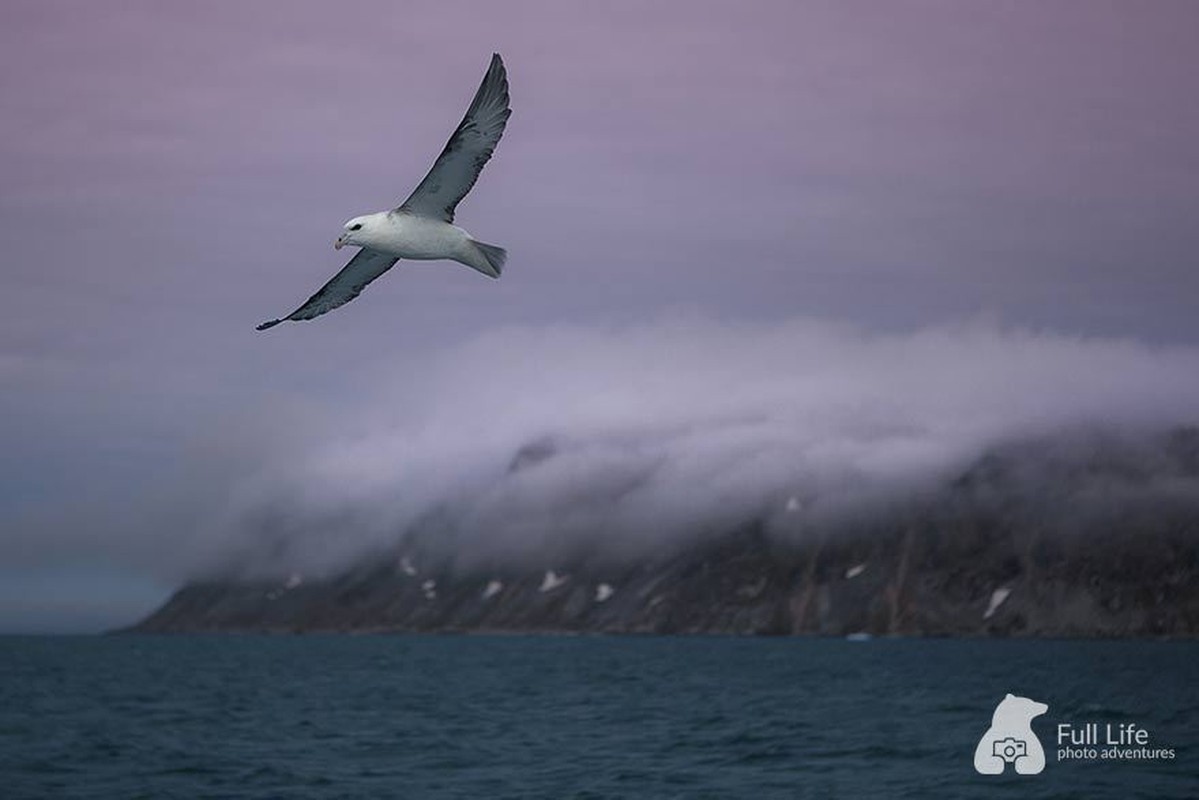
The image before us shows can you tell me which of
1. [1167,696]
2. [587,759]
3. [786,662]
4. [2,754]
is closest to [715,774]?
[587,759]

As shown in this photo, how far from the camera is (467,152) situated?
22859 millimetres

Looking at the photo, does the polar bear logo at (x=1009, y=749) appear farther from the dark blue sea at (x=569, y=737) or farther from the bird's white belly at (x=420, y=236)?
the bird's white belly at (x=420, y=236)

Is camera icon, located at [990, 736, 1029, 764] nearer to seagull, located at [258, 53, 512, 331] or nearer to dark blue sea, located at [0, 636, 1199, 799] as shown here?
dark blue sea, located at [0, 636, 1199, 799]

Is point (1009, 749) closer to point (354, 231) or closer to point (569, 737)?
point (569, 737)

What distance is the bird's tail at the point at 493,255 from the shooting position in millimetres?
23719

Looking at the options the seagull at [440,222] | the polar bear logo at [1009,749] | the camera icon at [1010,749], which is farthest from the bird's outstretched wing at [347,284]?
the camera icon at [1010,749]

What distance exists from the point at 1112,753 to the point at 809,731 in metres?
17.4

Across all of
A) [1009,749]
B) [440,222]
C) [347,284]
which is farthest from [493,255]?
[1009,749]

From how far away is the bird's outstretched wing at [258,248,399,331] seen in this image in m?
26.7

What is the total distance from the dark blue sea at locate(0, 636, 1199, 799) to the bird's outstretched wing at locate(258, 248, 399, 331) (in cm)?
2599

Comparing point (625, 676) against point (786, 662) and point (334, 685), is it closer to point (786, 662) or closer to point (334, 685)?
point (334, 685)

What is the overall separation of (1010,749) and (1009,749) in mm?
43

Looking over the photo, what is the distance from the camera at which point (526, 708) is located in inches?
3738

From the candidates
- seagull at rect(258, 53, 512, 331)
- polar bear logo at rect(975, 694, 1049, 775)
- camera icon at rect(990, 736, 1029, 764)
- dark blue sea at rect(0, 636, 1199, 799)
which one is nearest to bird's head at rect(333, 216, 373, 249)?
seagull at rect(258, 53, 512, 331)
